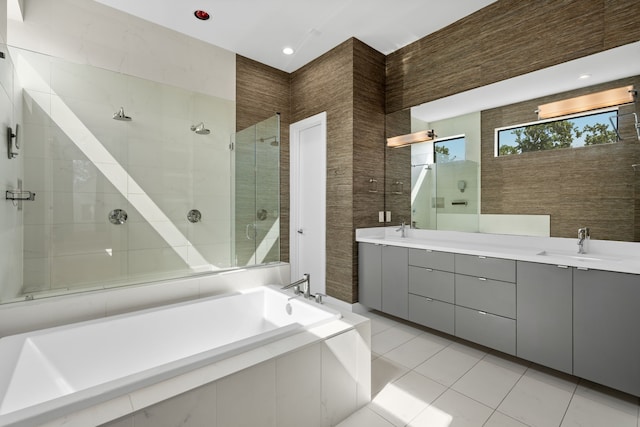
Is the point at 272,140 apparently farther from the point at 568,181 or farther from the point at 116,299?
the point at 568,181

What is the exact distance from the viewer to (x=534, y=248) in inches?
92.0

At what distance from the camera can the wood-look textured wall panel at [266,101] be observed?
344 cm

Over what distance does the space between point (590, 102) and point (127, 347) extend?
342cm

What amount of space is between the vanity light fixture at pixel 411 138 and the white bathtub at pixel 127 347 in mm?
2021

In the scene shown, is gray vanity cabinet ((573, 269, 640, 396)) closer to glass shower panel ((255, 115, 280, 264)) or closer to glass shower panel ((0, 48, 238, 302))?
glass shower panel ((255, 115, 280, 264))

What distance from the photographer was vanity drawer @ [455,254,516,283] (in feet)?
6.84

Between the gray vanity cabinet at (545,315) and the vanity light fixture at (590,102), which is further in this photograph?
the vanity light fixture at (590,102)

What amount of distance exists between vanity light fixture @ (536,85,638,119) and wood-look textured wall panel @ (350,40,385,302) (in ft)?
4.94

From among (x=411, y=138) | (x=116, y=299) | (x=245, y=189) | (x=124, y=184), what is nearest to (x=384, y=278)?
(x=411, y=138)

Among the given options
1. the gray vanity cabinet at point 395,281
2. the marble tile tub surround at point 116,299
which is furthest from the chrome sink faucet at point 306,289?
the gray vanity cabinet at point 395,281

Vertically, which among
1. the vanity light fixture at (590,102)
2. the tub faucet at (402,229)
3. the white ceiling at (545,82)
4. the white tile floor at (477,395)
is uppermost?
the white ceiling at (545,82)

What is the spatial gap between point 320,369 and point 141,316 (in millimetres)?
1168

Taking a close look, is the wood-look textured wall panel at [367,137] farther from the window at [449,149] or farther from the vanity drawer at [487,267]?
the vanity drawer at [487,267]

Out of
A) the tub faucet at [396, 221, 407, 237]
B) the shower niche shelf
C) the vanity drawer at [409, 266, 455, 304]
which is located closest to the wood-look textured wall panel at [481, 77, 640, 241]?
the vanity drawer at [409, 266, 455, 304]
